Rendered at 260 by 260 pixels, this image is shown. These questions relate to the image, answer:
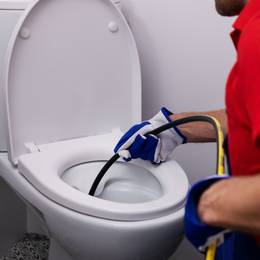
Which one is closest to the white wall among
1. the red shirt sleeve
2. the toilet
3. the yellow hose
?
the toilet

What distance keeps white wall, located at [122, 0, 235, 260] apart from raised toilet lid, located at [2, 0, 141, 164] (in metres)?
0.13

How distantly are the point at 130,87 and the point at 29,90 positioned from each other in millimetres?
293

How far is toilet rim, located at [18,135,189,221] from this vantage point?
93cm

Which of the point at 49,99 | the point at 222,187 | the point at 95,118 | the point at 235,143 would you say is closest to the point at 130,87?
the point at 95,118

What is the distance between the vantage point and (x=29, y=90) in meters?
1.16

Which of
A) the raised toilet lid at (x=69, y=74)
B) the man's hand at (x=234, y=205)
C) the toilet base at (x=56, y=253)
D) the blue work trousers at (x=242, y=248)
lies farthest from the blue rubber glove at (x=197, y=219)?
the toilet base at (x=56, y=253)

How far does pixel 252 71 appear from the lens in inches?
18.3

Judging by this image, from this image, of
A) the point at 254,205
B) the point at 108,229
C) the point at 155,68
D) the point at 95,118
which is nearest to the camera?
the point at 254,205

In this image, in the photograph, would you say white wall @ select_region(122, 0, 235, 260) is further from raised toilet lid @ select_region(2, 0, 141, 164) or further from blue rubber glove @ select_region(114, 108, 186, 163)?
blue rubber glove @ select_region(114, 108, 186, 163)

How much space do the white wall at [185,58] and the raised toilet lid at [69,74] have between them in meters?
0.13

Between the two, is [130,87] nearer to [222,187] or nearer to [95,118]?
[95,118]

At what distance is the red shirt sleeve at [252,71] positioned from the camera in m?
0.46

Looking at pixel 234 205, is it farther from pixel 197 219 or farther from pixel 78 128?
pixel 78 128

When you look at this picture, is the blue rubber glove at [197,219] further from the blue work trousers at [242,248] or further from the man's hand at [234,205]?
the blue work trousers at [242,248]
